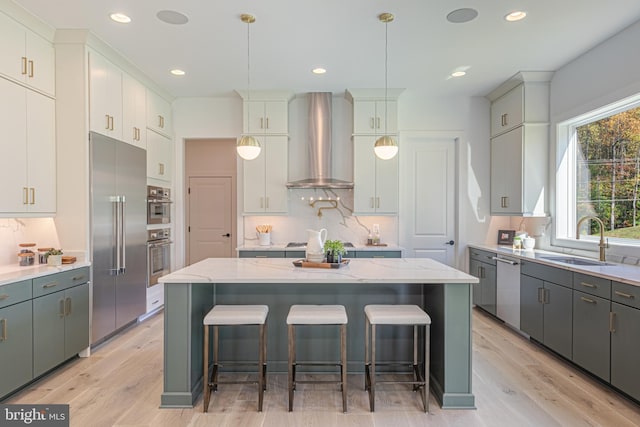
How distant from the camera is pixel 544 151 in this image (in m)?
4.30

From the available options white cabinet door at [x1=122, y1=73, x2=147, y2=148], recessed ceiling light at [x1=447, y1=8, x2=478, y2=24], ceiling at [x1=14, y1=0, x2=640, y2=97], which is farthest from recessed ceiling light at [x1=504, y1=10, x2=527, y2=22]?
white cabinet door at [x1=122, y1=73, x2=147, y2=148]

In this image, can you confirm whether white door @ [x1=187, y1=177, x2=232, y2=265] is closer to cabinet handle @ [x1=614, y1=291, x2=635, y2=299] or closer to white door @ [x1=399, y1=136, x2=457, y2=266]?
white door @ [x1=399, y1=136, x2=457, y2=266]

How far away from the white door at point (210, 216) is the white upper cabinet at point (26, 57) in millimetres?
3243

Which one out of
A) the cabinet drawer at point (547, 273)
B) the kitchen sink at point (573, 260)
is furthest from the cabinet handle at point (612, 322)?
the kitchen sink at point (573, 260)

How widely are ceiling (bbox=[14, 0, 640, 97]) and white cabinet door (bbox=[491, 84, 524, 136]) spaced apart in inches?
10.9

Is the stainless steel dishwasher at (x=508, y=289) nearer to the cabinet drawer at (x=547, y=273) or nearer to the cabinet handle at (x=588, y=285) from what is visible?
the cabinet drawer at (x=547, y=273)

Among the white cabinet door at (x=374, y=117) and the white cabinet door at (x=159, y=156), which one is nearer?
the white cabinet door at (x=159, y=156)

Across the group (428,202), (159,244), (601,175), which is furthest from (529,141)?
(159,244)

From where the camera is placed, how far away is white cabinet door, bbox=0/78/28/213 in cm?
276

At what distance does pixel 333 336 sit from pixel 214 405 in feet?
3.22

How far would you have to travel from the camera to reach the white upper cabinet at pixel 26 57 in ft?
9.09

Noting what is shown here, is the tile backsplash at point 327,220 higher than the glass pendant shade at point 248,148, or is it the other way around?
the glass pendant shade at point 248,148

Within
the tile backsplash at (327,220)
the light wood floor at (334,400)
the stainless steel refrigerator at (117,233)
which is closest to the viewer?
the light wood floor at (334,400)

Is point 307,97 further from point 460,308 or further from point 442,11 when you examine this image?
point 460,308
